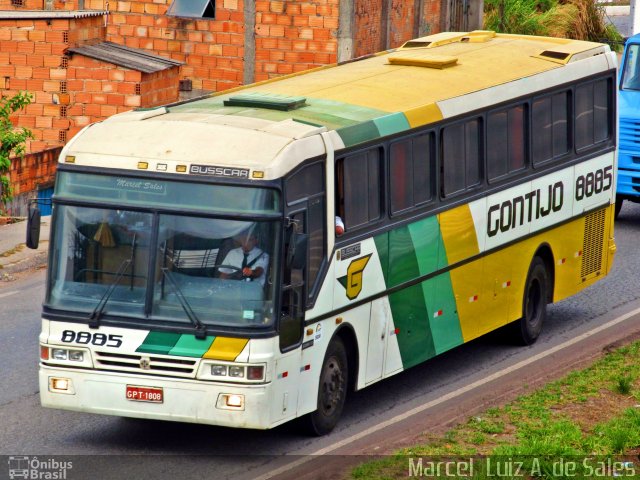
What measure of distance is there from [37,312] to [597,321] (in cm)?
645

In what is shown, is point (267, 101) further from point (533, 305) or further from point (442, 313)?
point (533, 305)

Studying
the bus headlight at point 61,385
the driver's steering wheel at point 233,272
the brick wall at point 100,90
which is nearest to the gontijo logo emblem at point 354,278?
the driver's steering wheel at point 233,272

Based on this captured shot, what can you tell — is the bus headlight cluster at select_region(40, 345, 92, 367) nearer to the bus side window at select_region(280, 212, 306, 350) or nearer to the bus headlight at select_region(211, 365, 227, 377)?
the bus headlight at select_region(211, 365, 227, 377)

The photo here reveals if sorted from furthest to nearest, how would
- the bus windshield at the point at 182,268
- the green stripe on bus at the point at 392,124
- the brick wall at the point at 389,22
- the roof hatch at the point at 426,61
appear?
the brick wall at the point at 389,22
the roof hatch at the point at 426,61
the green stripe on bus at the point at 392,124
the bus windshield at the point at 182,268

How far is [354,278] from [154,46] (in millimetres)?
18058

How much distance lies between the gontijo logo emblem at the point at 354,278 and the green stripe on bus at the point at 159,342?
5.57ft

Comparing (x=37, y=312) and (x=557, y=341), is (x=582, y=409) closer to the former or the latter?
(x=557, y=341)

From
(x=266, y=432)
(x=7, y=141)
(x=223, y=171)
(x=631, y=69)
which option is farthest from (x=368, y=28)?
(x=223, y=171)

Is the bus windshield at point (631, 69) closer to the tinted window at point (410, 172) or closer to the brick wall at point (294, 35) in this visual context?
the brick wall at point (294, 35)

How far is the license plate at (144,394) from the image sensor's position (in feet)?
36.8

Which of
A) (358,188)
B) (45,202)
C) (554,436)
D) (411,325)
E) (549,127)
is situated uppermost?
(549,127)

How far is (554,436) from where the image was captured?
12.1 m

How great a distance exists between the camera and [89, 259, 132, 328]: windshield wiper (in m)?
11.3
